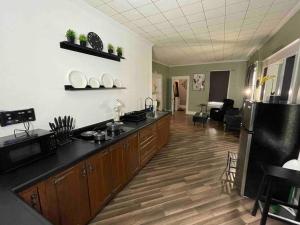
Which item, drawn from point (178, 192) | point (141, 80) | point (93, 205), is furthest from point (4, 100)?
point (141, 80)

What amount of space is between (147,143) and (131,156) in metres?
0.60

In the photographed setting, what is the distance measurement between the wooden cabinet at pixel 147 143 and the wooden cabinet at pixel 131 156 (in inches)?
5.8

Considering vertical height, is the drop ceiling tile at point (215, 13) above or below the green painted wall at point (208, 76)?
above

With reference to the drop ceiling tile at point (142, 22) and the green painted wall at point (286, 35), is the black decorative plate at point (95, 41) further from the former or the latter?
the green painted wall at point (286, 35)

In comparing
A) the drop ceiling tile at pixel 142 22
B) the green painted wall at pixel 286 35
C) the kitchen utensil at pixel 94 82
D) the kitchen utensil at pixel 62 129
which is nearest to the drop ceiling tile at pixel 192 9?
the drop ceiling tile at pixel 142 22

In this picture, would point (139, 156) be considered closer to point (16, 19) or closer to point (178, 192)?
point (178, 192)

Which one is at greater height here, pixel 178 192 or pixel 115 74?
pixel 115 74

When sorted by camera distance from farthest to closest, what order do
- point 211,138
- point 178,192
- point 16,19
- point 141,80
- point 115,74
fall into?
point 211,138, point 141,80, point 115,74, point 178,192, point 16,19

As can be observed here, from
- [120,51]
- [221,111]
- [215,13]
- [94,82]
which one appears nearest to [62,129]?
[94,82]

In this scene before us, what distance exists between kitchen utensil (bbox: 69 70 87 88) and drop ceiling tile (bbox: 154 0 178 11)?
1533 mm

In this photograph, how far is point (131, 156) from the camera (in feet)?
7.58

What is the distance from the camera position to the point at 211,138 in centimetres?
452

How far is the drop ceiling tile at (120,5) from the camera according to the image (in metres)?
2.19

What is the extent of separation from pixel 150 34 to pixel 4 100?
9.77 ft
